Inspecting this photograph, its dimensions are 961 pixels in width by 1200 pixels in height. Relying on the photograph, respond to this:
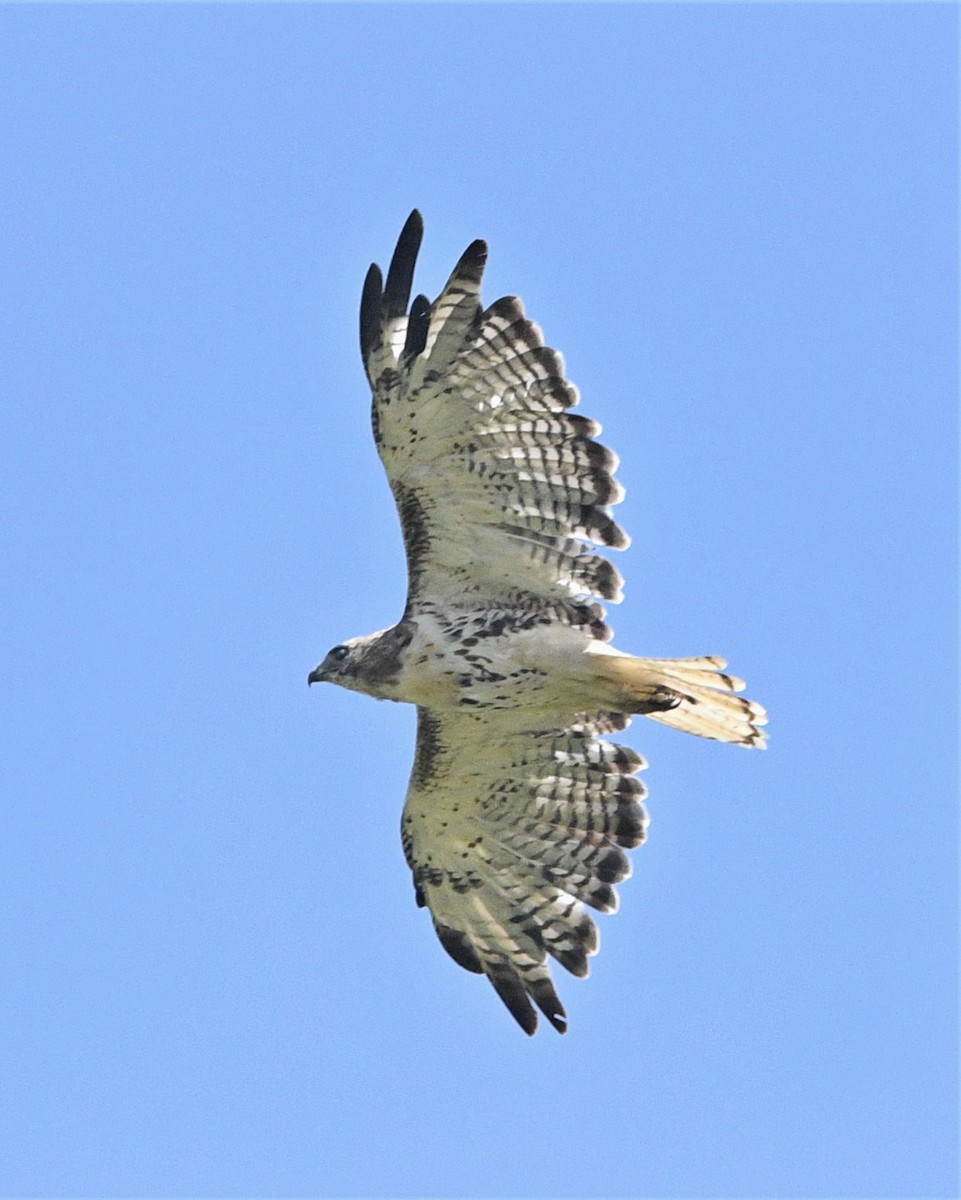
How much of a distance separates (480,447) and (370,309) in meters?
0.88

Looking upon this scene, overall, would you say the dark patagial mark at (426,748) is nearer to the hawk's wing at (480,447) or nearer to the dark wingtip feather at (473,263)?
the hawk's wing at (480,447)

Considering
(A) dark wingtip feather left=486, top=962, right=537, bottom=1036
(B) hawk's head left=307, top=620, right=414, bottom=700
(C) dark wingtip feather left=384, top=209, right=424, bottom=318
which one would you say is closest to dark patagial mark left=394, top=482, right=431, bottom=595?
(B) hawk's head left=307, top=620, right=414, bottom=700

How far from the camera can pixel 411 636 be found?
11.1 m

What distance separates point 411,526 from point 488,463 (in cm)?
55

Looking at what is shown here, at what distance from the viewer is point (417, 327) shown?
10.7 metres

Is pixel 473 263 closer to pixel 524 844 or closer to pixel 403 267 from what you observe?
pixel 403 267

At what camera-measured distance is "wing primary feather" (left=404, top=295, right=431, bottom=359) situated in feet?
34.9

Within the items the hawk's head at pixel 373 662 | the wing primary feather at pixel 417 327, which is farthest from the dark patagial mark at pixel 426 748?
the wing primary feather at pixel 417 327

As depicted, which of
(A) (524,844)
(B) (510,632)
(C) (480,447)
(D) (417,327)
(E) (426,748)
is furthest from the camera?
(A) (524,844)

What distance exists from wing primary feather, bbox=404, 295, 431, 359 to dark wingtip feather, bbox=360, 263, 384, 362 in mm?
174

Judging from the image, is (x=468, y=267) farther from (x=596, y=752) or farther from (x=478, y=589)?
(x=596, y=752)

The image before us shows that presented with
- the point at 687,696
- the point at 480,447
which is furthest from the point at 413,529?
the point at 687,696

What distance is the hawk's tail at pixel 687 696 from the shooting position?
1099 centimetres

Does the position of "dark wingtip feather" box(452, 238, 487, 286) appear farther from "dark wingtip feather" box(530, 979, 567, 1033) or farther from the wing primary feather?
"dark wingtip feather" box(530, 979, 567, 1033)
